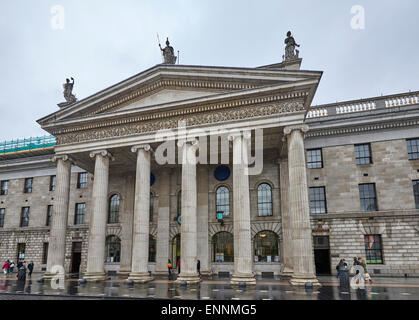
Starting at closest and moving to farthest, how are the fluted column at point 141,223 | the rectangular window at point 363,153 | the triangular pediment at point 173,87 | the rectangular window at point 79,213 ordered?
the triangular pediment at point 173,87, the fluted column at point 141,223, the rectangular window at point 363,153, the rectangular window at point 79,213

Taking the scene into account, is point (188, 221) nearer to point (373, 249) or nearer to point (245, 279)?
point (245, 279)

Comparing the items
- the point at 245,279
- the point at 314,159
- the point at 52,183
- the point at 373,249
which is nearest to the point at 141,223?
the point at 245,279

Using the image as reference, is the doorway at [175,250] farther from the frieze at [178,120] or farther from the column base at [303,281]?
the column base at [303,281]

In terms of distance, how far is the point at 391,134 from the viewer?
24484mm

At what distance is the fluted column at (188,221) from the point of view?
20.1m

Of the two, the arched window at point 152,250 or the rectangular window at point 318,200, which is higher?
the rectangular window at point 318,200

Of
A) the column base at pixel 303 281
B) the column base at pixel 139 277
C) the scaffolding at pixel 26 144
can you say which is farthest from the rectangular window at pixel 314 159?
the scaffolding at pixel 26 144

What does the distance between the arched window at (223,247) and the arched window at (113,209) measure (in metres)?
9.78

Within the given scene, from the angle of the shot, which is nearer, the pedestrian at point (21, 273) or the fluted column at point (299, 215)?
the fluted column at point (299, 215)

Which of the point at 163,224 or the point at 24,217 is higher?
the point at 24,217

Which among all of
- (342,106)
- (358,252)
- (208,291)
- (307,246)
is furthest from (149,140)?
(358,252)

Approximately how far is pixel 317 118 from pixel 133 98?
14.7m

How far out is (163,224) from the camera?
28.2m

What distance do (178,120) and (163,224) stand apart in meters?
10.3
